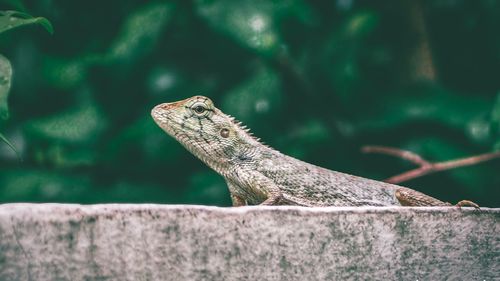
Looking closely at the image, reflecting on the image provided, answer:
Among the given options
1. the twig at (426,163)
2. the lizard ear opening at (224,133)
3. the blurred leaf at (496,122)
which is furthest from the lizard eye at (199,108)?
the blurred leaf at (496,122)

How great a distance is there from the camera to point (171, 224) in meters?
1.91

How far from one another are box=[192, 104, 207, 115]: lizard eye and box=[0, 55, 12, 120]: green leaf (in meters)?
0.82

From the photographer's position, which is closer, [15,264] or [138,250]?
[15,264]

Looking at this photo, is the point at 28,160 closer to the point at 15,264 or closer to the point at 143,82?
the point at 143,82

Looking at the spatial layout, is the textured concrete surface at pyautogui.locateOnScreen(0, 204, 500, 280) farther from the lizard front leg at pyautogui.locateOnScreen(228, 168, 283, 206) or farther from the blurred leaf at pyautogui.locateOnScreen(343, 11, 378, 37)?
the blurred leaf at pyautogui.locateOnScreen(343, 11, 378, 37)

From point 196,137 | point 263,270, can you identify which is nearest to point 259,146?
point 196,137

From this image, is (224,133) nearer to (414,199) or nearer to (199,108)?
(199,108)

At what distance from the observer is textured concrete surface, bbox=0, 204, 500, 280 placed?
5.94ft

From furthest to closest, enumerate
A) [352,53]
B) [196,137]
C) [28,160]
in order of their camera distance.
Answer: [352,53] < [28,160] < [196,137]

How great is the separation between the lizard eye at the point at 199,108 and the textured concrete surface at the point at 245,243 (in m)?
0.99

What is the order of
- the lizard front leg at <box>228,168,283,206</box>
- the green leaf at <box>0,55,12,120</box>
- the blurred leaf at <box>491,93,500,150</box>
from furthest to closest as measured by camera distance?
the blurred leaf at <box>491,93,500,150</box> → the lizard front leg at <box>228,168,283,206</box> → the green leaf at <box>0,55,12,120</box>

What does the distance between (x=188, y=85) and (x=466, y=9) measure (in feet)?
6.61

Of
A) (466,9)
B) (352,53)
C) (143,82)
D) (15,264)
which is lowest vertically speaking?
(15,264)

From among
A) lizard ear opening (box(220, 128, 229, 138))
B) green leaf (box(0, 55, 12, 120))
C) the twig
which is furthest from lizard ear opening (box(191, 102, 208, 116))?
the twig
